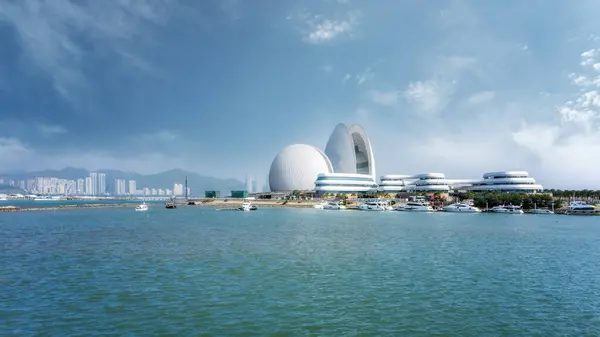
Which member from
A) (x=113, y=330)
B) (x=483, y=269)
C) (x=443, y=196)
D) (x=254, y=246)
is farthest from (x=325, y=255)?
(x=443, y=196)

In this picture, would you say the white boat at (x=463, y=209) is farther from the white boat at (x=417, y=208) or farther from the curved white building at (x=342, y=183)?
the curved white building at (x=342, y=183)

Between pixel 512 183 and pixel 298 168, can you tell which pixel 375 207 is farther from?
pixel 298 168

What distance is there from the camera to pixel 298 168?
155125mm

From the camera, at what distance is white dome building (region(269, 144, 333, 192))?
508ft

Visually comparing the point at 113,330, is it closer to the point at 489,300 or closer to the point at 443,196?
the point at 489,300

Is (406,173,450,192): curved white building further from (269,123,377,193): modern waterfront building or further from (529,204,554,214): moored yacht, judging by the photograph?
(529,204,554,214): moored yacht

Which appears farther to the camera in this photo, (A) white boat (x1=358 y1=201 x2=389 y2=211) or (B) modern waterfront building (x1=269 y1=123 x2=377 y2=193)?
(B) modern waterfront building (x1=269 y1=123 x2=377 y2=193)

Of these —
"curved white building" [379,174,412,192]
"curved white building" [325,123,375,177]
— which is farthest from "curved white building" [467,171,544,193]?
"curved white building" [325,123,375,177]

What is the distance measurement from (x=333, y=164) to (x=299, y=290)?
149015 mm

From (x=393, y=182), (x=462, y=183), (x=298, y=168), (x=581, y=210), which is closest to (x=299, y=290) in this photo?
(x=581, y=210)

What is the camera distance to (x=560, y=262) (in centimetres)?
2458

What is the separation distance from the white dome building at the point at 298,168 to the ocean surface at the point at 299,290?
123 m

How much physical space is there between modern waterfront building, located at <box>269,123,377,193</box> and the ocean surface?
116813mm

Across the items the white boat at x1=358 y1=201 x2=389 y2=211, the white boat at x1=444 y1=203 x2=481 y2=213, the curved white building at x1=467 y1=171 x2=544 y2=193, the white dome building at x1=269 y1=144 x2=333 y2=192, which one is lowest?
the white boat at x1=444 y1=203 x2=481 y2=213
